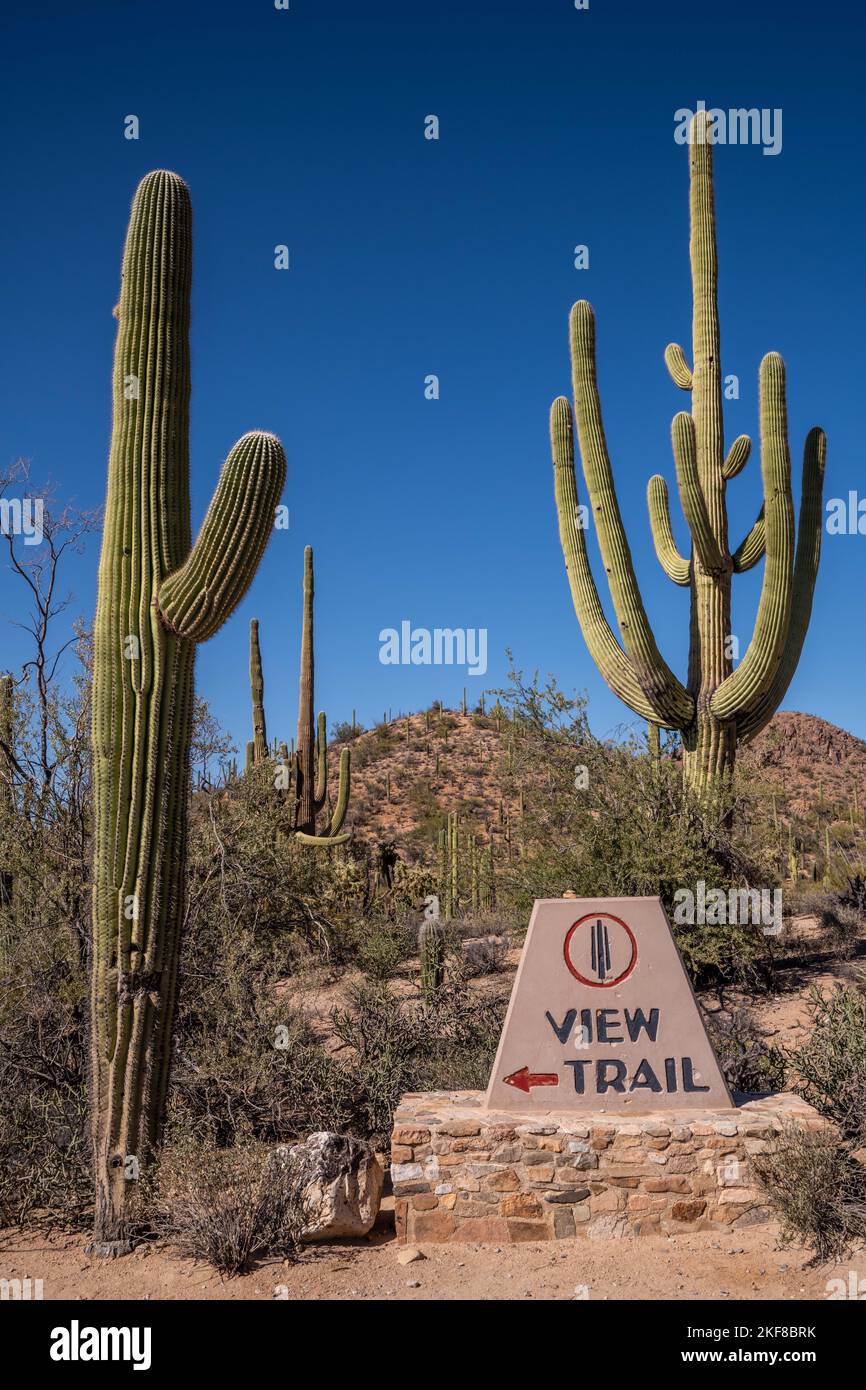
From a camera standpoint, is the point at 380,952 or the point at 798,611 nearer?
the point at 798,611

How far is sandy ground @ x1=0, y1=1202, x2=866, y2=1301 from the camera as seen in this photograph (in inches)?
211

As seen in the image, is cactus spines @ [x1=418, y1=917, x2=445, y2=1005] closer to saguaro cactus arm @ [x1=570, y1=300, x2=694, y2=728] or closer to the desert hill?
saguaro cactus arm @ [x1=570, y1=300, x2=694, y2=728]

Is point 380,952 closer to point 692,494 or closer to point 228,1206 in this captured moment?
point 692,494

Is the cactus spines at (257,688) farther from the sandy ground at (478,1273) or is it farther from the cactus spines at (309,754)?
the sandy ground at (478,1273)

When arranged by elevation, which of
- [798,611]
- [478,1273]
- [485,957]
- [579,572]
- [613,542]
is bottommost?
[478,1273]

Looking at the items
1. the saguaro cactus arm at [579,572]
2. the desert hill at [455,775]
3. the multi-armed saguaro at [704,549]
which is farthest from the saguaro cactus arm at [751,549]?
the desert hill at [455,775]

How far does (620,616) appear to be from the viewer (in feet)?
39.8

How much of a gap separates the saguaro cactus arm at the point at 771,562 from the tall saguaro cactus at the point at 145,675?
6.99m

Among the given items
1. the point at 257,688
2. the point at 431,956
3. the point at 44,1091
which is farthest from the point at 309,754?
the point at 44,1091

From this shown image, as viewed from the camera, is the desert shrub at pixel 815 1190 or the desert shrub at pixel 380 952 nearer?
the desert shrub at pixel 815 1190

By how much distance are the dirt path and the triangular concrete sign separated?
2.55 feet

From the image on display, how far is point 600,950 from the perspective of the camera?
649cm

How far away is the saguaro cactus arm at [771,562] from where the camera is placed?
11.6 meters

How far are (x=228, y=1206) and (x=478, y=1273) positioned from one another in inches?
54.6
